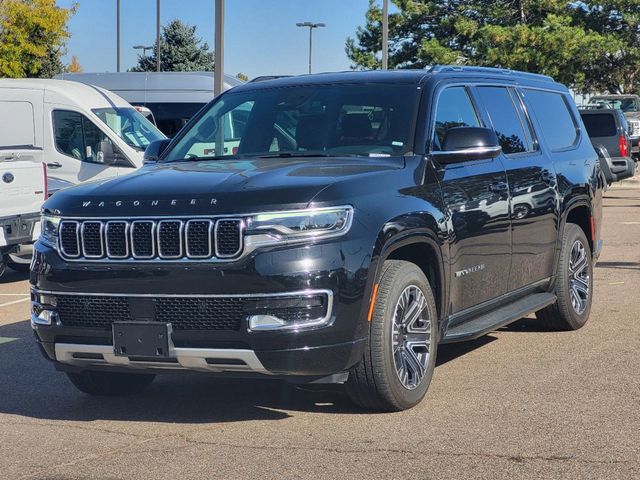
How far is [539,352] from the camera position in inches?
307

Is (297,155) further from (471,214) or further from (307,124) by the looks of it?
(471,214)

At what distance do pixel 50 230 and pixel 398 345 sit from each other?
77.5 inches

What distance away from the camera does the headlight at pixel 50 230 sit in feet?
19.6

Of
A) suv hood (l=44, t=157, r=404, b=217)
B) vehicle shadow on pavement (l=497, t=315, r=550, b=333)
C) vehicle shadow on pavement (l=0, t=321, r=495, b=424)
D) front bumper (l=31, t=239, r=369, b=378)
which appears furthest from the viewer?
vehicle shadow on pavement (l=497, t=315, r=550, b=333)

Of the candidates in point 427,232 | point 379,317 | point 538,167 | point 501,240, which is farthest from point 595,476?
point 538,167

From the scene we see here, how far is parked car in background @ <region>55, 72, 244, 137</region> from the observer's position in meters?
26.4

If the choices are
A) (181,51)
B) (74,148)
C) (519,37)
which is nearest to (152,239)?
(74,148)

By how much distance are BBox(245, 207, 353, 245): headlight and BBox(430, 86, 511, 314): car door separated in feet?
4.03

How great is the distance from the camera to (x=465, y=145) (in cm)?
648

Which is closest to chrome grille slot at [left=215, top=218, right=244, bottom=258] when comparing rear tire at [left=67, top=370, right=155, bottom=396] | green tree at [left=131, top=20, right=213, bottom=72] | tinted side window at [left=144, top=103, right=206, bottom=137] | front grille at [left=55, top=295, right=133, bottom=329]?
front grille at [left=55, top=295, right=133, bottom=329]

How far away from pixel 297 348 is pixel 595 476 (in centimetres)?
152

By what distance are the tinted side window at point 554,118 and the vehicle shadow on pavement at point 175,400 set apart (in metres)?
2.00

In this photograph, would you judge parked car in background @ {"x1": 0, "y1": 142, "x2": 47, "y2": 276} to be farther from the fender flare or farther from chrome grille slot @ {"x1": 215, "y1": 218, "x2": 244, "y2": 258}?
chrome grille slot @ {"x1": 215, "y1": 218, "x2": 244, "y2": 258}

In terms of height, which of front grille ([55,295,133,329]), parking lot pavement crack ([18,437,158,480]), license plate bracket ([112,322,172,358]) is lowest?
parking lot pavement crack ([18,437,158,480])
